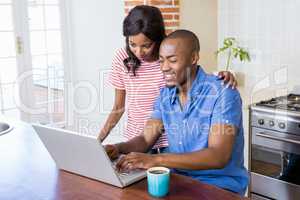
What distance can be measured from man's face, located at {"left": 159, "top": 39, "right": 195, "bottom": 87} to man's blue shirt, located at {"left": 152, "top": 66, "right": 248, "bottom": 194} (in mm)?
87

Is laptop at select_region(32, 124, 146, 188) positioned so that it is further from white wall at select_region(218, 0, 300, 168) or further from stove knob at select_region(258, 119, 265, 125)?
white wall at select_region(218, 0, 300, 168)

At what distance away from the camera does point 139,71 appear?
7.68 ft

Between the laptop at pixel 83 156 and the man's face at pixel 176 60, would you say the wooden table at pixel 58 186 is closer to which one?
the laptop at pixel 83 156

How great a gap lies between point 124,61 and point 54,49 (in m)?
2.41

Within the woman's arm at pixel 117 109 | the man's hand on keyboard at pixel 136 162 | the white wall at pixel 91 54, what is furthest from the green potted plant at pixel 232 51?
the man's hand on keyboard at pixel 136 162

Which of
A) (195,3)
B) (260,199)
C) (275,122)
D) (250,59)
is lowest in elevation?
(260,199)

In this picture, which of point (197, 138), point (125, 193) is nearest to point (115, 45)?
point (197, 138)

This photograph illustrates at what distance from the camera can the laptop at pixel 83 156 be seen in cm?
150

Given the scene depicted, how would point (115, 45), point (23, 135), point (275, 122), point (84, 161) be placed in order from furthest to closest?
point (115, 45) < point (275, 122) < point (23, 135) < point (84, 161)

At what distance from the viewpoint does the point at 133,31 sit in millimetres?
2131

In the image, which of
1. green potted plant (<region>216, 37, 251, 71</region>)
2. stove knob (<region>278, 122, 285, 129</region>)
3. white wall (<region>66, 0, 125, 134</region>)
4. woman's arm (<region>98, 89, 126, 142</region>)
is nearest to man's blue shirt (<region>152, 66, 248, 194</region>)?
woman's arm (<region>98, 89, 126, 142</region>)

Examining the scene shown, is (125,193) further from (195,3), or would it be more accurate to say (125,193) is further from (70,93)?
(70,93)

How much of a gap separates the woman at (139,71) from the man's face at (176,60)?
34 cm

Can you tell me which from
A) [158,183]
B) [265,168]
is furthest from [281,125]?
[158,183]
